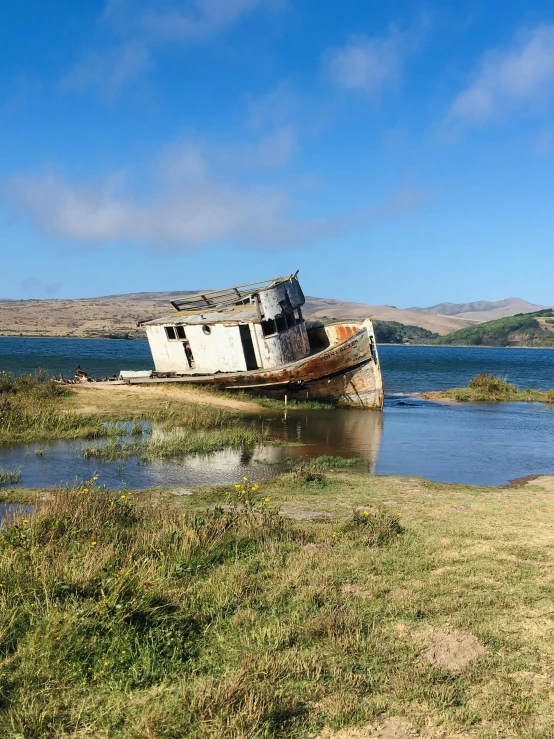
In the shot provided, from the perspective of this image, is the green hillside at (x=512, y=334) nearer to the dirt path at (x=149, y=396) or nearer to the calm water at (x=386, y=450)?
the calm water at (x=386, y=450)

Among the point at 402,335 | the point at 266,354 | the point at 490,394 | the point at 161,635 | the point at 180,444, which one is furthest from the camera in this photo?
the point at 402,335

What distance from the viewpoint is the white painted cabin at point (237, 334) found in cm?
2331

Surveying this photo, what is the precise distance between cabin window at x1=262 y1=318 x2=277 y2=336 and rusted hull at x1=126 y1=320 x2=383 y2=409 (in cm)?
159

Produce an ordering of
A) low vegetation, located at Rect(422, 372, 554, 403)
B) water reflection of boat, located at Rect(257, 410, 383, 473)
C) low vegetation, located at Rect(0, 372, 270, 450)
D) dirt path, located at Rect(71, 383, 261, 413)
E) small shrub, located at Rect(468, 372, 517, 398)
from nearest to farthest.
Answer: water reflection of boat, located at Rect(257, 410, 383, 473) → low vegetation, located at Rect(0, 372, 270, 450) → dirt path, located at Rect(71, 383, 261, 413) → low vegetation, located at Rect(422, 372, 554, 403) → small shrub, located at Rect(468, 372, 517, 398)

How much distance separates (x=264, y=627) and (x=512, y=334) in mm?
123855

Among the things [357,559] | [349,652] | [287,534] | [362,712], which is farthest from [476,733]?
[287,534]

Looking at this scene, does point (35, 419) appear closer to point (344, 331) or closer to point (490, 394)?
point (344, 331)

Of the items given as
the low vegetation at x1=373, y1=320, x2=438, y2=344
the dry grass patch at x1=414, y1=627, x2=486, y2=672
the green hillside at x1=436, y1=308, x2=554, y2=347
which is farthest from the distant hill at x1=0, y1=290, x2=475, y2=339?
the dry grass patch at x1=414, y1=627, x2=486, y2=672

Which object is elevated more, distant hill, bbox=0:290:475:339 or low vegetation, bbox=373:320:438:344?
distant hill, bbox=0:290:475:339

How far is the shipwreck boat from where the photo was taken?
23.1 metres

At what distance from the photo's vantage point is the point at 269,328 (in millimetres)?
23594

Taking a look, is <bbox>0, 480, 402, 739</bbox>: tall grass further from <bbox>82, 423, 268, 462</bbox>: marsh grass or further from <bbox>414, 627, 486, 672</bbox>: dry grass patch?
<bbox>82, 423, 268, 462</bbox>: marsh grass

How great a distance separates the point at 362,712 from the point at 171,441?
1170 centimetres

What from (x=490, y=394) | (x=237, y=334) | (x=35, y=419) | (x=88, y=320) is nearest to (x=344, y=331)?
(x=237, y=334)
